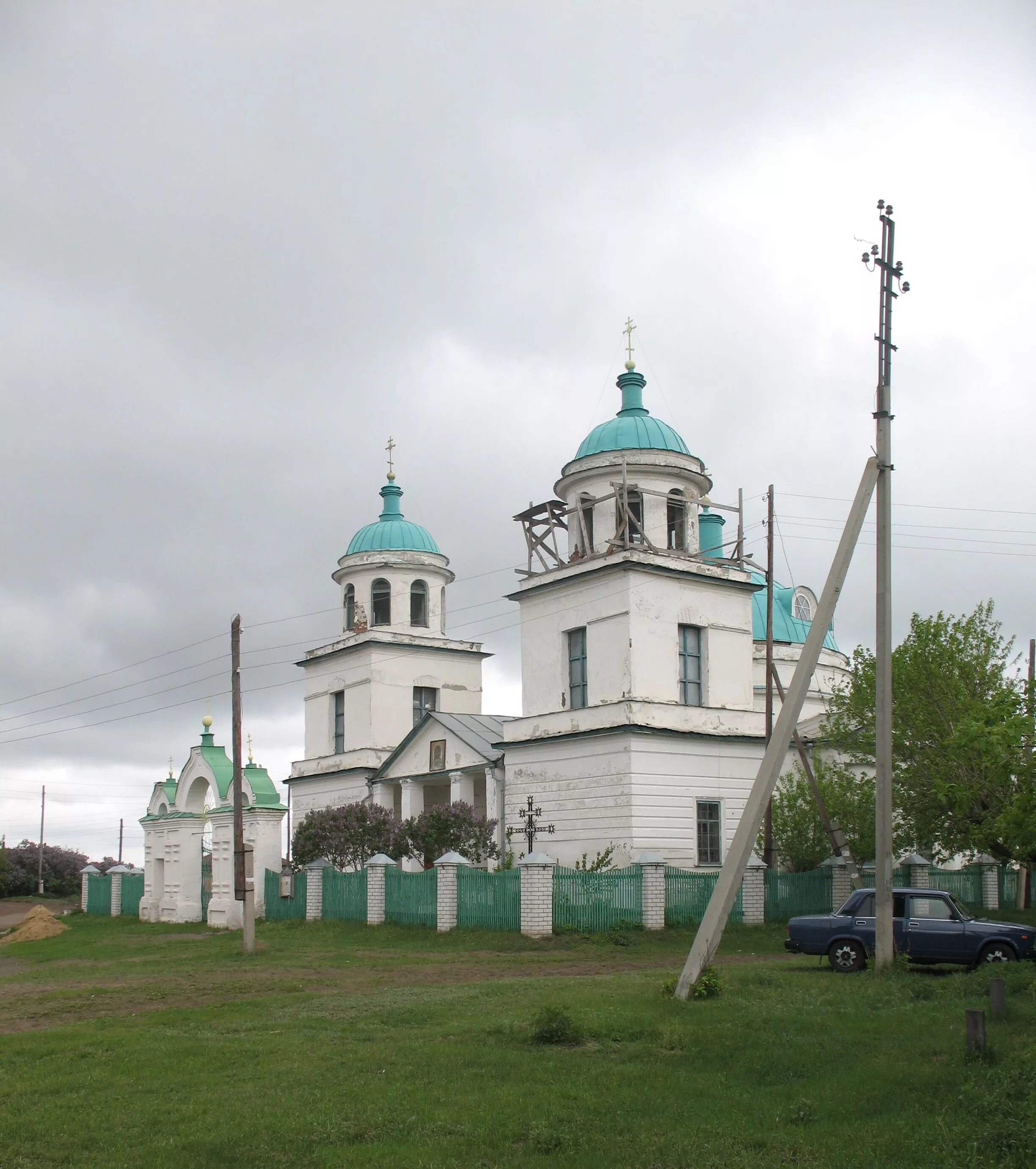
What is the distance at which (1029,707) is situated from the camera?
17219 millimetres

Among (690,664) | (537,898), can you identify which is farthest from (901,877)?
(537,898)

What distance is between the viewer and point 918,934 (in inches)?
735

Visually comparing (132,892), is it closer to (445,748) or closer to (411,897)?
(445,748)

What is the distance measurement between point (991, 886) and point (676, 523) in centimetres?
1282

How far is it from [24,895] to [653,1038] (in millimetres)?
65109

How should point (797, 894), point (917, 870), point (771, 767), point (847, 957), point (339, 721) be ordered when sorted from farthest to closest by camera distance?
point (339, 721)
point (917, 870)
point (797, 894)
point (847, 957)
point (771, 767)

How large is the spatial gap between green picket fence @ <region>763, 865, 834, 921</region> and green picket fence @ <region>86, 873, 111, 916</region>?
27517 millimetres

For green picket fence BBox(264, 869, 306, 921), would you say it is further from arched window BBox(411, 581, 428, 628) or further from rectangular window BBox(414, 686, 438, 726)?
arched window BBox(411, 581, 428, 628)

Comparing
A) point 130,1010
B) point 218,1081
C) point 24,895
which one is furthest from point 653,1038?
point 24,895

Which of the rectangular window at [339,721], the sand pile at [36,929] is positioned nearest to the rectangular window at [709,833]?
the rectangular window at [339,721]

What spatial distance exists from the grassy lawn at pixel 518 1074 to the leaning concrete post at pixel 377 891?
34.9ft

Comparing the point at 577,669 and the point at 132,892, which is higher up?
the point at 577,669

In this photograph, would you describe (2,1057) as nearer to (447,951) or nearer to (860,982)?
(860,982)

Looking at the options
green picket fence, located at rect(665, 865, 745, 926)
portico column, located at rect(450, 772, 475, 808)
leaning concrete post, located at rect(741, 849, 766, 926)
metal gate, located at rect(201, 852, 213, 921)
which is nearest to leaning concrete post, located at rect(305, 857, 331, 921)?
portico column, located at rect(450, 772, 475, 808)
